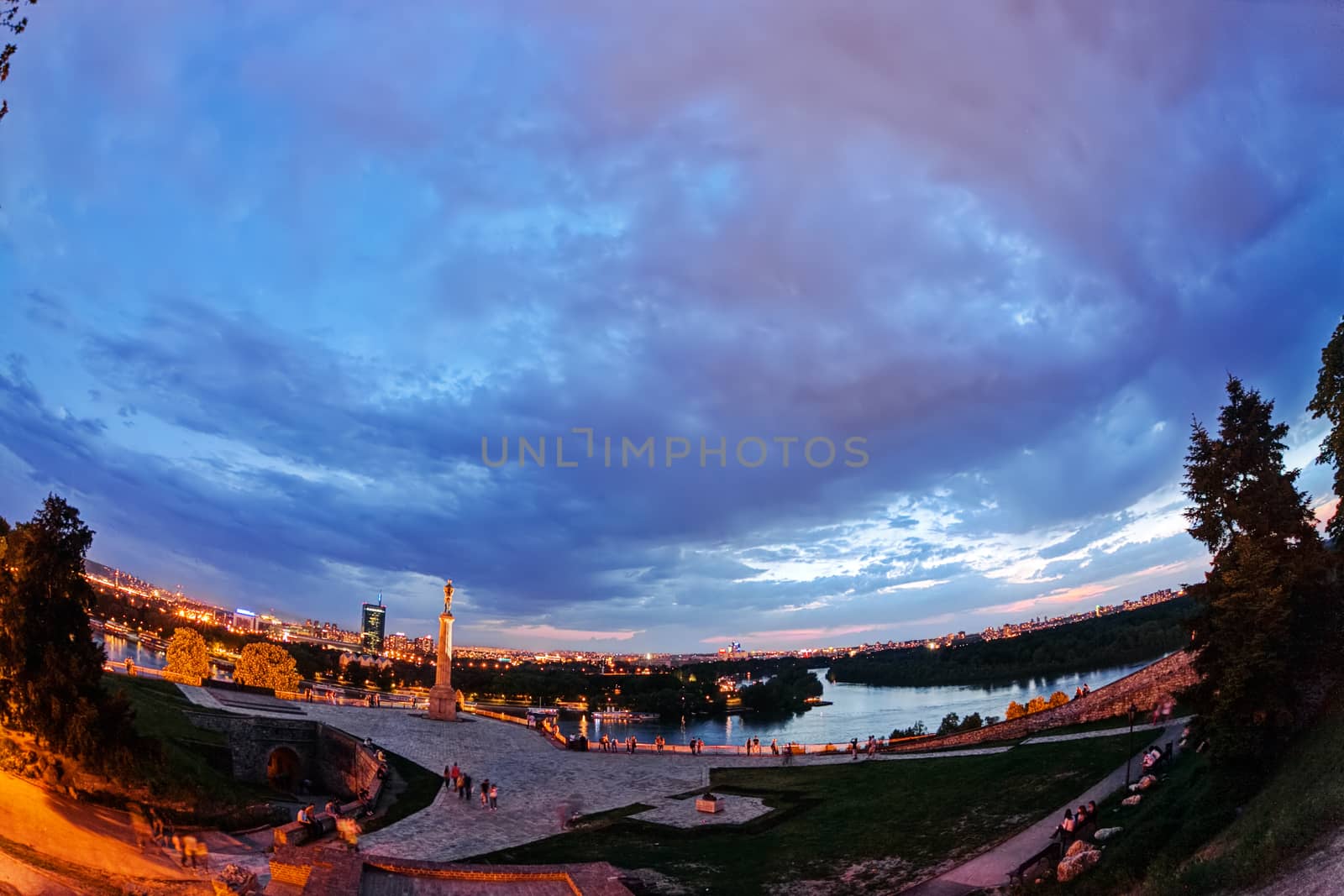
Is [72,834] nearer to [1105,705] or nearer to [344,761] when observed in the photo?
[344,761]

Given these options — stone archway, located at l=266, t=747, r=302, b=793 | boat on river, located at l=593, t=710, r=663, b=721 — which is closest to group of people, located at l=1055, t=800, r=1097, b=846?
stone archway, located at l=266, t=747, r=302, b=793

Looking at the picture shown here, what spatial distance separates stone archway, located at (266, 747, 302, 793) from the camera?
32281 mm

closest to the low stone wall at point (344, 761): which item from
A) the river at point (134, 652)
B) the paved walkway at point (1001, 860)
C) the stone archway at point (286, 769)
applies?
the stone archway at point (286, 769)

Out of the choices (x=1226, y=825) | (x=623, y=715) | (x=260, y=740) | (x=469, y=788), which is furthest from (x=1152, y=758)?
(x=623, y=715)

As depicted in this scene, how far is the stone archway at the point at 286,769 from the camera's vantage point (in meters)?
32.3

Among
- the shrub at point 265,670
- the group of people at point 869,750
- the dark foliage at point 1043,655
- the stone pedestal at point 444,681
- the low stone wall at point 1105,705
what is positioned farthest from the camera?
the dark foliage at point 1043,655

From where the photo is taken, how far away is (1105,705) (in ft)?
85.0

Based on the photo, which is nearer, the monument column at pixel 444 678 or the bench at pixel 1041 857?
the bench at pixel 1041 857

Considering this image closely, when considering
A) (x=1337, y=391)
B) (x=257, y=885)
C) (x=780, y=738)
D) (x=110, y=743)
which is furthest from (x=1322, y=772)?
(x=780, y=738)

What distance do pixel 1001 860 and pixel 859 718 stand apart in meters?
62.0

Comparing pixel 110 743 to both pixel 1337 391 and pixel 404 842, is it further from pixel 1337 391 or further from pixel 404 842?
pixel 1337 391

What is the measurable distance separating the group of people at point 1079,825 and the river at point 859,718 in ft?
119

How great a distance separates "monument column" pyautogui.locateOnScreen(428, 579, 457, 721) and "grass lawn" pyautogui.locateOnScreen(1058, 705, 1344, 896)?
3496cm

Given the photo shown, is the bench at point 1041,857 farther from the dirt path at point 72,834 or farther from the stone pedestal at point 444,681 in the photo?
the stone pedestal at point 444,681
